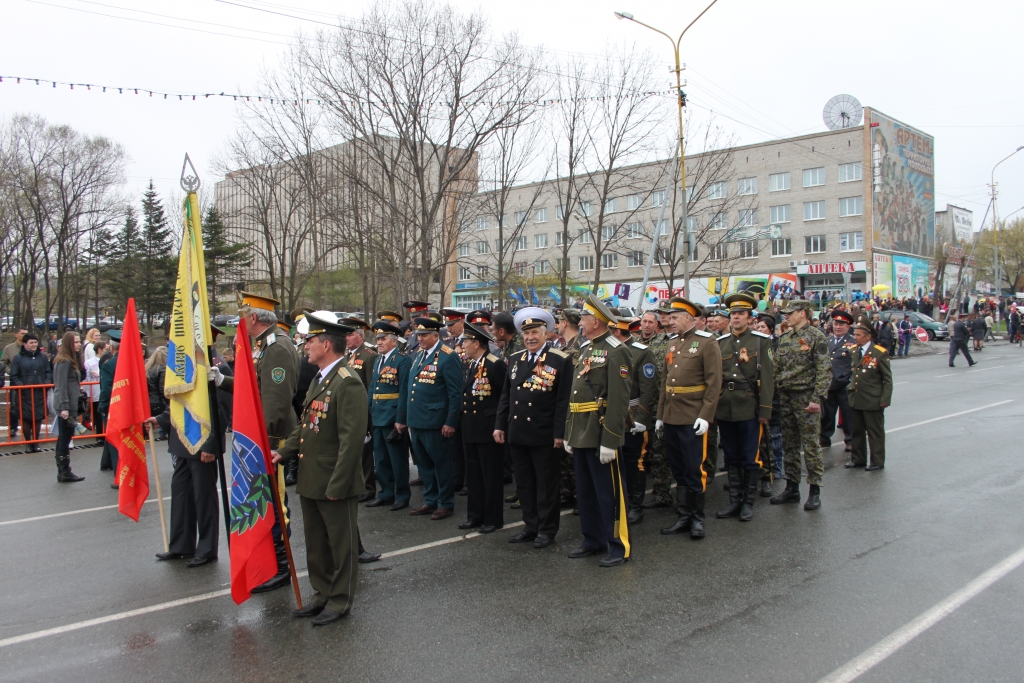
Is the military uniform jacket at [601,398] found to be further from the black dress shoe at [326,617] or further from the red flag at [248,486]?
the red flag at [248,486]

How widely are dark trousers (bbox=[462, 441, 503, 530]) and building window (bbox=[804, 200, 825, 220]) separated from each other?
54.2 m

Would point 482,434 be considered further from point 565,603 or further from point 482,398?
point 565,603

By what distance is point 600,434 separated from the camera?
5.79 m

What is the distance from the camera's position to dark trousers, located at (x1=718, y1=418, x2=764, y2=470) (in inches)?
275

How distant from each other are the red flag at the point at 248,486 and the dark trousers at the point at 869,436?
24.5ft

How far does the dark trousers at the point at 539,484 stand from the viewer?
6278mm

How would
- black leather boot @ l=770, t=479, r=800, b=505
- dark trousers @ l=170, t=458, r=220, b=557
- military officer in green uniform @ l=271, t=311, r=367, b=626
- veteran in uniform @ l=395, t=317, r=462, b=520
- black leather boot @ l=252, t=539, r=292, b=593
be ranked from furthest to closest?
black leather boot @ l=770, t=479, r=800, b=505 → veteran in uniform @ l=395, t=317, r=462, b=520 → dark trousers @ l=170, t=458, r=220, b=557 → black leather boot @ l=252, t=539, r=292, b=593 → military officer in green uniform @ l=271, t=311, r=367, b=626

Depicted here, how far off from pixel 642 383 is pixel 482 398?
161 cm

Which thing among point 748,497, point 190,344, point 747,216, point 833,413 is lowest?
point 748,497

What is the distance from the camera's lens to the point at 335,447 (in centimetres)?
484

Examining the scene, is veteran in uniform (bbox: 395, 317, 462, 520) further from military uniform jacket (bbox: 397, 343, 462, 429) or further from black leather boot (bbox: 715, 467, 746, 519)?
black leather boot (bbox: 715, 467, 746, 519)

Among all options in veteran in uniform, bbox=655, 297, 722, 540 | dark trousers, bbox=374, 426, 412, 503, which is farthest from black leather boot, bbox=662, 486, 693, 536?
dark trousers, bbox=374, 426, 412, 503

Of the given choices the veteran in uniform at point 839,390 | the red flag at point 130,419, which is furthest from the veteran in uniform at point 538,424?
the veteran in uniform at point 839,390

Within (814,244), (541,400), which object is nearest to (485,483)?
(541,400)
